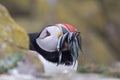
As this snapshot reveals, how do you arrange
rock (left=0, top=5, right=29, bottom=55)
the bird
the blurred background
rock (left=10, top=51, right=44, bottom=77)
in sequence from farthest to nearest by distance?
the blurred background < the bird < rock (left=0, top=5, right=29, bottom=55) < rock (left=10, top=51, right=44, bottom=77)

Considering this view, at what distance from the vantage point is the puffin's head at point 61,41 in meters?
6.00

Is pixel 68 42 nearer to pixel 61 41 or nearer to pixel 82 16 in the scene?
pixel 61 41

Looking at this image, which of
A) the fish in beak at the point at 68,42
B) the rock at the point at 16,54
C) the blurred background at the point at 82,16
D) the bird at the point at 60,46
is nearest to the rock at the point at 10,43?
the rock at the point at 16,54

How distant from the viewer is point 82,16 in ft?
66.7

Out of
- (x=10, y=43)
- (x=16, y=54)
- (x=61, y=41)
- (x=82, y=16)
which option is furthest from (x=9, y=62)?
(x=82, y=16)

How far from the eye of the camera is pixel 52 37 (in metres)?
6.04

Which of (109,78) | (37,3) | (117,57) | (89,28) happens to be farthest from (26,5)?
(109,78)

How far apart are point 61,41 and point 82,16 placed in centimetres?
1442

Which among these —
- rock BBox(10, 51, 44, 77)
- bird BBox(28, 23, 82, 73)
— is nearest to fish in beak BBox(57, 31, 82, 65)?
bird BBox(28, 23, 82, 73)

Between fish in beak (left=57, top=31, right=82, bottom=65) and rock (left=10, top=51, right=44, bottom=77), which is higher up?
fish in beak (left=57, top=31, right=82, bottom=65)

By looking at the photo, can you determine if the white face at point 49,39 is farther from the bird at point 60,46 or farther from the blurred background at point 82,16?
the blurred background at point 82,16

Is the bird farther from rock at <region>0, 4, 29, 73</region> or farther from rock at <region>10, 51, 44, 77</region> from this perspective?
rock at <region>10, 51, 44, 77</region>

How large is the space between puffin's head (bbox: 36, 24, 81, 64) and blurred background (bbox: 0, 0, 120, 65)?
42.3ft

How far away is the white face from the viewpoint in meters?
6.02
